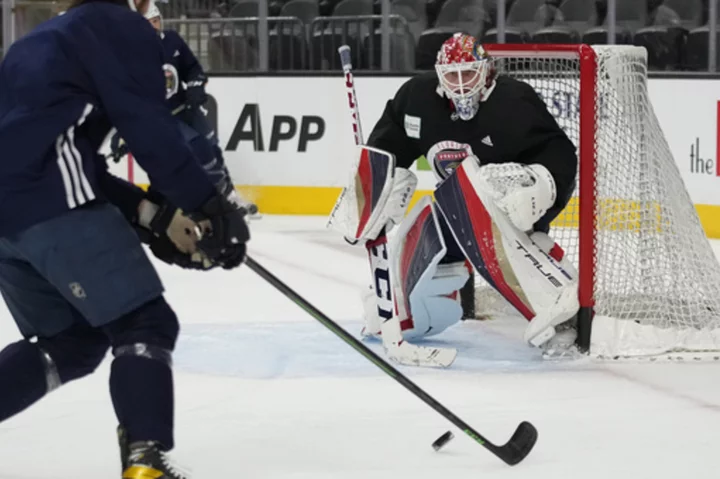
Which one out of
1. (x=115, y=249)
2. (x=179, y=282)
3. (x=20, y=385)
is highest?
(x=115, y=249)

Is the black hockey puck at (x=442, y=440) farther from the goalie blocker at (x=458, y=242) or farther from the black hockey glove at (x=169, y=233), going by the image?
the goalie blocker at (x=458, y=242)

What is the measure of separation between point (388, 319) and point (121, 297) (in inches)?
59.3

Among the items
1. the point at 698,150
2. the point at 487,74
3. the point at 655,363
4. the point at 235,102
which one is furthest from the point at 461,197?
the point at 235,102

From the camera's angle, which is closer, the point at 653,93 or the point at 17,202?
the point at 17,202

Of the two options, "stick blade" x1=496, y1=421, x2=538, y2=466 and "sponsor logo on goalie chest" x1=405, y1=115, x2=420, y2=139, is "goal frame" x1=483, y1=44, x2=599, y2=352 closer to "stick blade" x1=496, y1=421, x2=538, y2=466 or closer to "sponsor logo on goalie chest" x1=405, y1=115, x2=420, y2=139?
"sponsor logo on goalie chest" x1=405, y1=115, x2=420, y2=139

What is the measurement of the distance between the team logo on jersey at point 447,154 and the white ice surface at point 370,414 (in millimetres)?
501

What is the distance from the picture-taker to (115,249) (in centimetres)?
209

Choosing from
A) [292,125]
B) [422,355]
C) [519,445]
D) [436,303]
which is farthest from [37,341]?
[292,125]

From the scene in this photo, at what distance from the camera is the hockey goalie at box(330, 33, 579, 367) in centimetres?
345

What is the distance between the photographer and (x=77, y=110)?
2.03 metres

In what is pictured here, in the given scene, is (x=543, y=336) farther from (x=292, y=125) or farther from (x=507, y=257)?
(x=292, y=125)

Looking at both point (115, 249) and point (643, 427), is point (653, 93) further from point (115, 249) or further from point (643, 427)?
point (115, 249)

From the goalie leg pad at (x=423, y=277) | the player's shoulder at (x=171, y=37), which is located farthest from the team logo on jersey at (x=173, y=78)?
the goalie leg pad at (x=423, y=277)

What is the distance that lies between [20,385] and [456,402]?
1.12m
